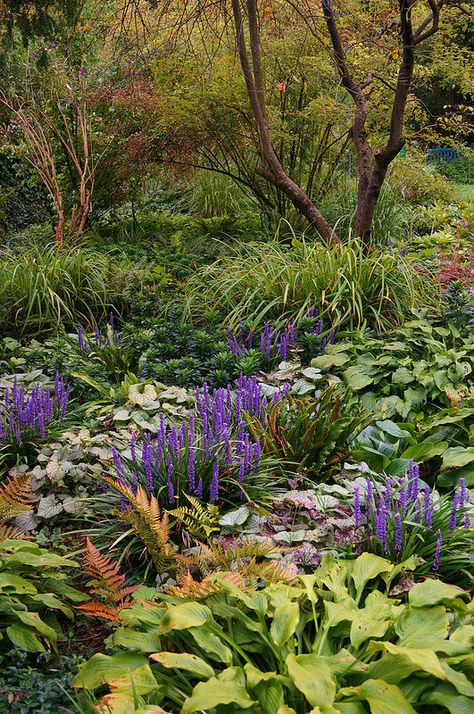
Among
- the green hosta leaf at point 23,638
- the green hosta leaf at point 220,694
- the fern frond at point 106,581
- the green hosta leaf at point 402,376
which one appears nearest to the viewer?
the green hosta leaf at point 220,694

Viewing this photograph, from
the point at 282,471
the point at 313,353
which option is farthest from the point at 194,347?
the point at 282,471

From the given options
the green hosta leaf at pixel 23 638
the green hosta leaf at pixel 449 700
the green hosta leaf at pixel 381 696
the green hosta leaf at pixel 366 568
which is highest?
the green hosta leaf at pixel 381 696

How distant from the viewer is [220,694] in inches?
65.8

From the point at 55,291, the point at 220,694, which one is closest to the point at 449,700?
the point at 220,694

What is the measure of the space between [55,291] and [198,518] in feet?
11.2

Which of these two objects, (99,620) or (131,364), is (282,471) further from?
(131,364)

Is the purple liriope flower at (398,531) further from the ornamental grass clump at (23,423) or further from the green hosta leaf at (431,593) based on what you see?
the ornamental grass clump at (23,423)

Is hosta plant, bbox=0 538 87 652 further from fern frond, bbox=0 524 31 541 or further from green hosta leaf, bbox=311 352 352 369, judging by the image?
green hosta leaf, bbox=311 352 352 369

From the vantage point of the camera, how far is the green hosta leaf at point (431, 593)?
82.1 inches

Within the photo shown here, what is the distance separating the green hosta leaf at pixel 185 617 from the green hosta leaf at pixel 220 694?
18cm

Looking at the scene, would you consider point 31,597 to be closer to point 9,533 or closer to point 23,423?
point 9,533

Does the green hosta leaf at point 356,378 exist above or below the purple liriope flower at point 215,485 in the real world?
below

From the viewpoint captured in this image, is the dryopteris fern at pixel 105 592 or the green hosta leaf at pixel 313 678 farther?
the dryopteris fern at pixel 105 592

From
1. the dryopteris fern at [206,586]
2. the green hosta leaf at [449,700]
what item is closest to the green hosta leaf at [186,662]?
the dryopteris fern at [206,586]
